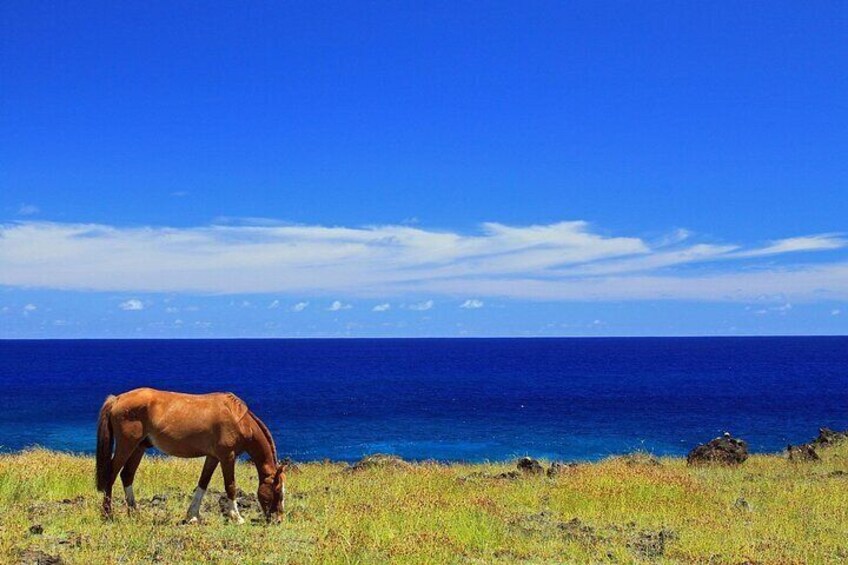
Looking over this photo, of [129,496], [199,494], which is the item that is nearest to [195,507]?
[199,494]

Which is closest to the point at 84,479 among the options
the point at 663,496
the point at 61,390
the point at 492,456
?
the point at 663,496

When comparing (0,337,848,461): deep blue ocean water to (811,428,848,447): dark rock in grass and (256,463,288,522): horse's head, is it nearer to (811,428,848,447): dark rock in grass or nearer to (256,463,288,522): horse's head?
(811,428,848,447): dark rock in grass

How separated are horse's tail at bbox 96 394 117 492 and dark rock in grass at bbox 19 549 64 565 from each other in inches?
92.4

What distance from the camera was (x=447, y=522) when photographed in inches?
464

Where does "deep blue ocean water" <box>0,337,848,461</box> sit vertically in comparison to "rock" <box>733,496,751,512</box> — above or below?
below

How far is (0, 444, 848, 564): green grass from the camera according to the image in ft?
31.6

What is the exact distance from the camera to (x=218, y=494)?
47.9 feet

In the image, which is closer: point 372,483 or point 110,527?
point 110,527

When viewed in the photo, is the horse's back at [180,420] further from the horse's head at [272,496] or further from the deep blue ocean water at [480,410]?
the deep blue ocean water at [480,410]

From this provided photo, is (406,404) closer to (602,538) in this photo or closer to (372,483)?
(372,483)

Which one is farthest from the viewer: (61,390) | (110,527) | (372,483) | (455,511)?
(61,390)

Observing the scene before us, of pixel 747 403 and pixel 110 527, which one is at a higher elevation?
pixel 110 527

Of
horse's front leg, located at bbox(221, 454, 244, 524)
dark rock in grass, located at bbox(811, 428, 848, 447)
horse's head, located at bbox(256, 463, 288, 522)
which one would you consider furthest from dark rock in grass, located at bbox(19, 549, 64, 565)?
dark rock in grass, located at bbox(811, 428, 848, 447)

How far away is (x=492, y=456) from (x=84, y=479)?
32.4 m
